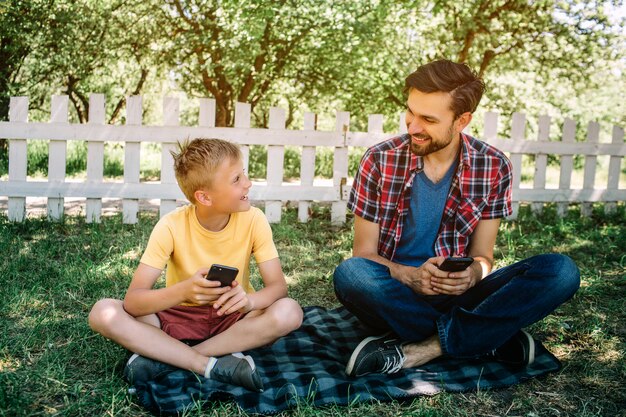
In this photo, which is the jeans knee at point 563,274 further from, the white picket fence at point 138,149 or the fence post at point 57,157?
the fence post at point 57,157

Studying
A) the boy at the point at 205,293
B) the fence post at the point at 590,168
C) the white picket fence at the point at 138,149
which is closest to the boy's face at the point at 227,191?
the boy at the point at 205,293

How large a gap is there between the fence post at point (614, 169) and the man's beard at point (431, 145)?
5.39 m

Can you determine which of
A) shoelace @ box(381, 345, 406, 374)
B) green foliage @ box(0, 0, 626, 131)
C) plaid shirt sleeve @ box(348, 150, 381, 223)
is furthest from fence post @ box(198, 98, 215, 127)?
shoelace @ box(381, 345, 406, 374)

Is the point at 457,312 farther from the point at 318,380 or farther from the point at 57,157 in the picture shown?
the point at 57,157

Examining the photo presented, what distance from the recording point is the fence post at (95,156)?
6.09 meters

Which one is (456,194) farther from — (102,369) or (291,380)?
(102,369)

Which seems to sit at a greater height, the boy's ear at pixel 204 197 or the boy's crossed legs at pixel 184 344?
the boy's ear at pixel 204 197

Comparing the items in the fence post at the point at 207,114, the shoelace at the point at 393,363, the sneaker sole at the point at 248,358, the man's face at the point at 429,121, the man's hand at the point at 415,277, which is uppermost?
the fence post at the point at 207,114

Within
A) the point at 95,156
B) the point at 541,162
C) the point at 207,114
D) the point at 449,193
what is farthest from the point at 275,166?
the point at 449,193

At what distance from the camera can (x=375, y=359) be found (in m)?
2.79

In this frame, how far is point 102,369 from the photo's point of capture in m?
2.75

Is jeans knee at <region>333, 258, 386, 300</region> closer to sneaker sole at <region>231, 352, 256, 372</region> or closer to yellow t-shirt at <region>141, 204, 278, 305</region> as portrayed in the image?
yellow t-shirt at <region>141, 204, 278, 305</region>

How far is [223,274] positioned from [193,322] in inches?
20.5

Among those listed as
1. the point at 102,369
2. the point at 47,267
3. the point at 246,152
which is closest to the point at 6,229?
the point at 47,267
